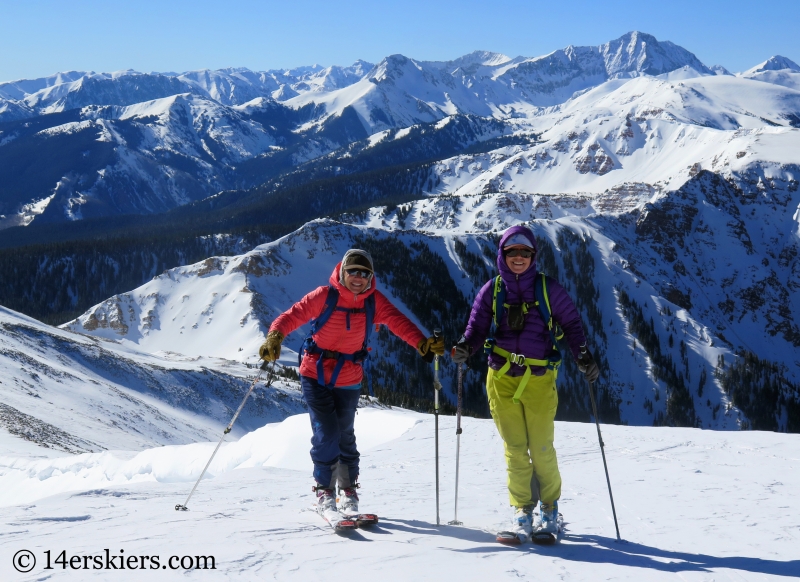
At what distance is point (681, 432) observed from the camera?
15188 millimetres

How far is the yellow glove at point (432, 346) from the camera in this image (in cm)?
836

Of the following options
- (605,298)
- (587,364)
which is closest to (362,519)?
(587,364)

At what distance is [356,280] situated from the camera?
26.9 ft

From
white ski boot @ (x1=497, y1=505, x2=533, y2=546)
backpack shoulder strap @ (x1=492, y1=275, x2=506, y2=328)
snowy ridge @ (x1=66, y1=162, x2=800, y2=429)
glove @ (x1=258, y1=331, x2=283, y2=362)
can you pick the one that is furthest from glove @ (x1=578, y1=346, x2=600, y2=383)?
snowy ridge @ (x1=66, y1=162, x2=800, y2=429)

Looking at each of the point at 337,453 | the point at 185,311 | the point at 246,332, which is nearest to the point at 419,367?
the point at 246,332

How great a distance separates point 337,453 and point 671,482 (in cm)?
606

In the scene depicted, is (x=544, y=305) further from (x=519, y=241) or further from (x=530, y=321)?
(x=519, y=241)

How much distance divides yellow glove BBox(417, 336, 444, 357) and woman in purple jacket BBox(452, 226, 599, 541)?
0.55 meters

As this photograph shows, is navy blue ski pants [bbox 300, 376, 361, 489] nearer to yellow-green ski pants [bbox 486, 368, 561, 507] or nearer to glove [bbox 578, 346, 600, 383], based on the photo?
yellow-green ski pants [bbox 486, 368, 561, 507]

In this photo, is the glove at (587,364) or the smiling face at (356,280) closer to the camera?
the glove at (587,364)

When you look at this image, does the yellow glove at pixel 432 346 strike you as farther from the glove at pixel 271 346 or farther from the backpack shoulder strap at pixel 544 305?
the glove at pixel 271 346

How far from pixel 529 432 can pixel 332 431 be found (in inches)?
107

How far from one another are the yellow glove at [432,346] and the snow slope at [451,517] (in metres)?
2.36

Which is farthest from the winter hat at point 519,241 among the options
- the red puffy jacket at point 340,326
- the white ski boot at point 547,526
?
the white ski boot at point 547,526
